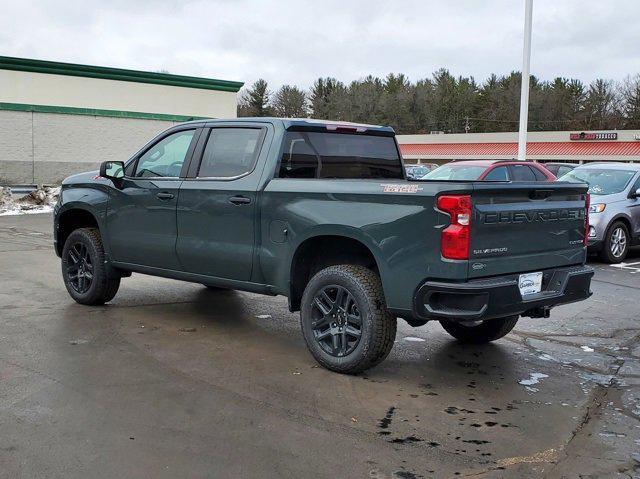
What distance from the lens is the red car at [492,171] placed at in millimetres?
13336

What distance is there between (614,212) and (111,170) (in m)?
8.56

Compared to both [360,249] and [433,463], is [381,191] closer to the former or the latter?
[360,249]

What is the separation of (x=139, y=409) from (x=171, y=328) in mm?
2220

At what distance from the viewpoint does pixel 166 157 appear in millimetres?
6840

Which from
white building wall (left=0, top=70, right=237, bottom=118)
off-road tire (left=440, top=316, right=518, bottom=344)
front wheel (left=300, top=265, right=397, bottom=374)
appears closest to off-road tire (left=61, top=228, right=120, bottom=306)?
front wheel (left=300, top=265, right=397, bottom=374)

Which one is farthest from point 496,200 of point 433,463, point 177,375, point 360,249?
point 177,375

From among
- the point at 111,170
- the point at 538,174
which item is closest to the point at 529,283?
the point at 111,170

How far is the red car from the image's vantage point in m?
13.3

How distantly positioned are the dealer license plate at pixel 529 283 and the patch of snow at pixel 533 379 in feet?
2.34

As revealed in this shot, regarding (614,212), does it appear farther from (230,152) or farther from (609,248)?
(230,152)

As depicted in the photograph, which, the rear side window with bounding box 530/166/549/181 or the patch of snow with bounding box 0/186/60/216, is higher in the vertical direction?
the rear side window with bounding box 530/166/549/181

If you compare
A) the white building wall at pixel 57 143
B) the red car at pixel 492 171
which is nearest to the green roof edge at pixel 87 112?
the white building wall at pixel 57 143

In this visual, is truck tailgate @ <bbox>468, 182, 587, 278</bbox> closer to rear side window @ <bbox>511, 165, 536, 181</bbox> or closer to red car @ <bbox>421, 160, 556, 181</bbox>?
red car @ <bbox>421, 160, 556, 181</bbox>

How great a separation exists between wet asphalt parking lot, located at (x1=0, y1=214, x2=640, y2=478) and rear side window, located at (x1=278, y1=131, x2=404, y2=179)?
1559mm
